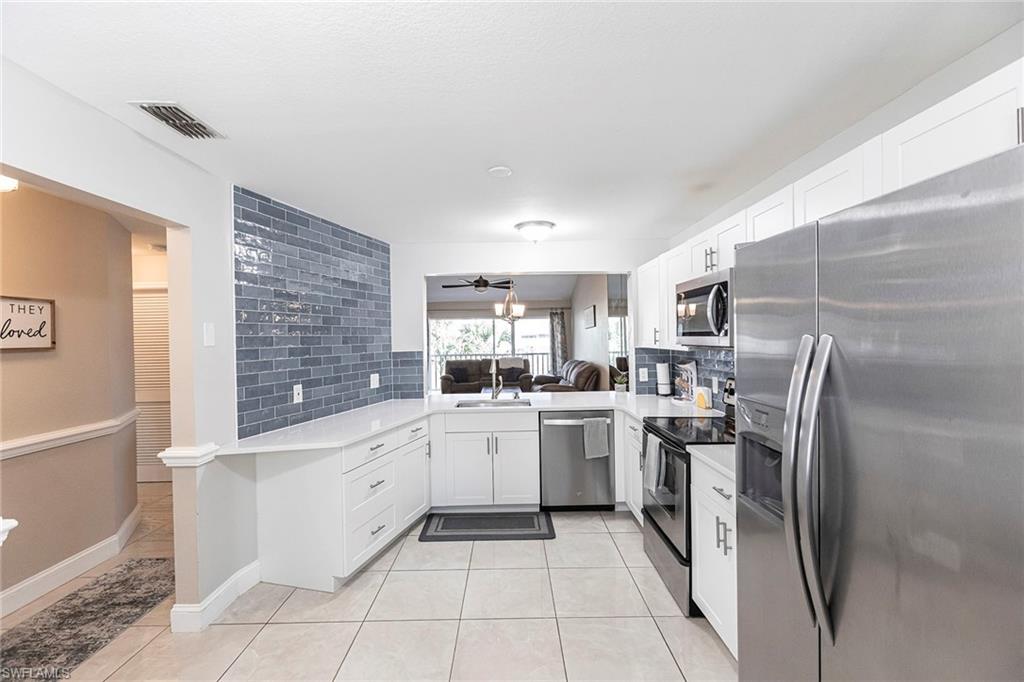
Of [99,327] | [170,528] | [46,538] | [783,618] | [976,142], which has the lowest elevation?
[170,528]

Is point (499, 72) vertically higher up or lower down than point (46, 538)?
higher up

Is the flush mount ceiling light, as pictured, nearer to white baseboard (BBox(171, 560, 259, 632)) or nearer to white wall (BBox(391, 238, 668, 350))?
white wall (BBox(391, 238, 668, 350))

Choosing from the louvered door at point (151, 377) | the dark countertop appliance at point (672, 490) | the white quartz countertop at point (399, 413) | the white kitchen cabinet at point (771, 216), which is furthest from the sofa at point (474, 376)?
the white kitchen cabinet at point (771, 216)

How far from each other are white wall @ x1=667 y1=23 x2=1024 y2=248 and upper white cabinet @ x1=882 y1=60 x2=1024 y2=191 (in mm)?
486

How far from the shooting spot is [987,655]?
2.61ft

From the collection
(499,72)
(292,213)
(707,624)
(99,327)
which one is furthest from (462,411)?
(499,72)

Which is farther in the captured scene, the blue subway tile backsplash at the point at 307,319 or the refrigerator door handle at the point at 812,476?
the blue subway tile backsplash at the point at 307,319

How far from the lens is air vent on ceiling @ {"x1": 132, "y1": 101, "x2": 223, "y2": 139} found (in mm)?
1916

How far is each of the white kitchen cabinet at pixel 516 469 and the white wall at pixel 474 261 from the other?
1214 mm

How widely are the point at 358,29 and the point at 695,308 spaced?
2.15 meters

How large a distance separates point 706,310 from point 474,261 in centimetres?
245

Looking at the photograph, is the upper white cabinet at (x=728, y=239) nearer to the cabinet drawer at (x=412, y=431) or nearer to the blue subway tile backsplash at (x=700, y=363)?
the blue subway tile backsplash at (x=700, y=363)

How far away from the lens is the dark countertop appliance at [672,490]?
2482 millimetres

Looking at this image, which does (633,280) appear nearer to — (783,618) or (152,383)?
(783,618)
